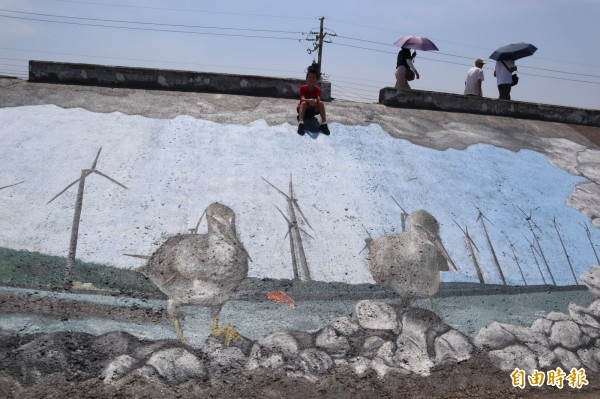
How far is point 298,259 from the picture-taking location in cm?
481

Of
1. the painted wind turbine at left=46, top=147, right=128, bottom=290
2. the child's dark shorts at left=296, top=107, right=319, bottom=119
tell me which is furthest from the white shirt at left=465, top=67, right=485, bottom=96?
the painted wind turbine at left=46, top=147, right=128, bottom=290

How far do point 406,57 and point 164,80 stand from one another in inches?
142

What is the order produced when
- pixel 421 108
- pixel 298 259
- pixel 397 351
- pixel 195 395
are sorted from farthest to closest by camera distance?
pixel 421 108
pixel 298 259
pixel 397 351
pixel 195 395

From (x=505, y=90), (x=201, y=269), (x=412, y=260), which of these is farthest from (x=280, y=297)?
(x=505, y=90)

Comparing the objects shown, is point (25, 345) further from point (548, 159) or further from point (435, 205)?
point (548, 159)

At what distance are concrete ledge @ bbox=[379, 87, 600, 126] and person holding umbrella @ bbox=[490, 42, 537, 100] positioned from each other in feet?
2.01

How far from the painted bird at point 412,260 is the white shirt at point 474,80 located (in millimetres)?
4256

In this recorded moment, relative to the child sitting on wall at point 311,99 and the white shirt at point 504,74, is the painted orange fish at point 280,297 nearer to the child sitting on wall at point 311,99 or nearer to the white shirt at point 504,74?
the child sitting on wall at point 311,99

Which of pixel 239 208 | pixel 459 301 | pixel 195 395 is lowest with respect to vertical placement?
pixel 195 395

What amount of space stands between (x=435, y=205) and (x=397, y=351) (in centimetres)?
182

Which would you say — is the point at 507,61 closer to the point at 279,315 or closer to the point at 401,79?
the point at 401,79

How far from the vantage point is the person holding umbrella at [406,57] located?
27.0 ft

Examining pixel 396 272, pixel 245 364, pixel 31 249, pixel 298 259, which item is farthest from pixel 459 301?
pixel 31 249

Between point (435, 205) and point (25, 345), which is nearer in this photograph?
point (25, 345)
